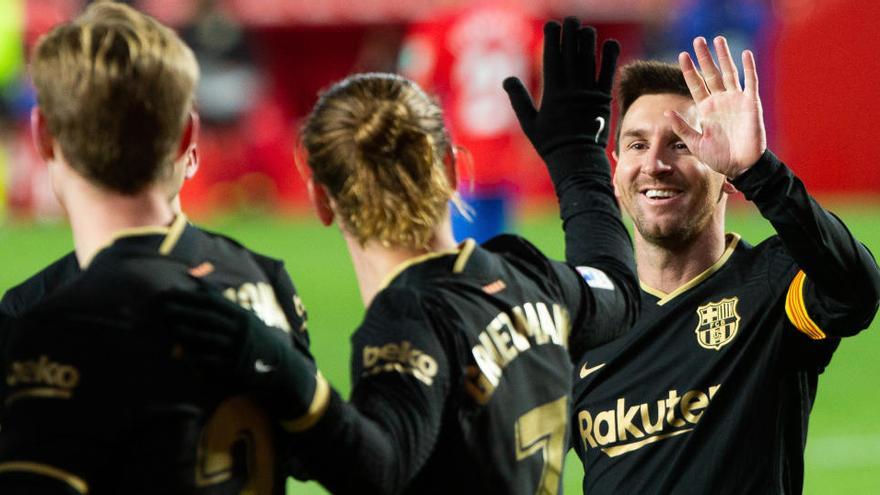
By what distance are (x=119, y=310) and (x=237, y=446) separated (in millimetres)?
327

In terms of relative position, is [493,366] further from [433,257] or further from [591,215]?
[591,215]

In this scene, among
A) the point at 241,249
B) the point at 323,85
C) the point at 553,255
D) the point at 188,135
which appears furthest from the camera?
the point at 323,85

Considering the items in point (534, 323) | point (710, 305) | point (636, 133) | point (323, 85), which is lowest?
point (534, 323)

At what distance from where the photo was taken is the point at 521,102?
3635 mm

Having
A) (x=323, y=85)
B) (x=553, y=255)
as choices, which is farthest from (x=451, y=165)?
(x=323, y=85)

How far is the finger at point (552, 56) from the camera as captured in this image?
3604 mm

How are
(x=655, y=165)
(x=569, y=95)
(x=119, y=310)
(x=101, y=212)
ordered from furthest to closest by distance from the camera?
(x=655, y=165), (x=569, y=95), (x=101, y=212), (x=119, y=310)

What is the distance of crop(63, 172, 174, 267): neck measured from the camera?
2.66 meters

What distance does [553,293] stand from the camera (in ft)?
10.4

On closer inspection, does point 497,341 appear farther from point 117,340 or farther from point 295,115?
point 295,115

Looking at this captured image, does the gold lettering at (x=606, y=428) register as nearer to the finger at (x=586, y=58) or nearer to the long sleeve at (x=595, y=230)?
the long sleeve at (x=595, y=230)

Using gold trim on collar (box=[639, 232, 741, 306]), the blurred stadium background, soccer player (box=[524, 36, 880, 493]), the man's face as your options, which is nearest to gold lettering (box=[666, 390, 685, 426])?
soccer player (box=[524, 36, 880, 493])

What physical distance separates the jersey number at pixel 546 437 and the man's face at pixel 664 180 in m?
1.23

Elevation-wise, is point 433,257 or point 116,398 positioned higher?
point 433,257
